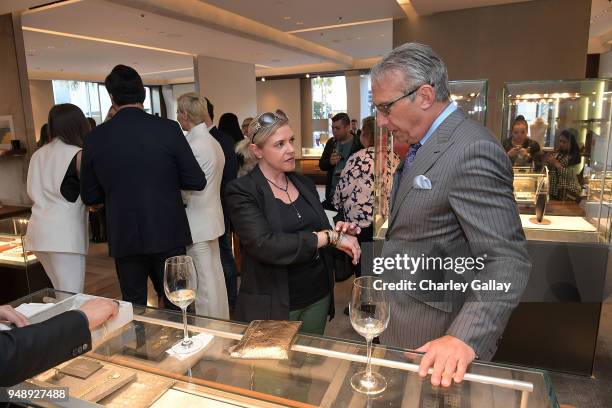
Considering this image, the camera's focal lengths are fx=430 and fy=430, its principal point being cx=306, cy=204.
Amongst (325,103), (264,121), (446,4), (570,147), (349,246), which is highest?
(446,4)

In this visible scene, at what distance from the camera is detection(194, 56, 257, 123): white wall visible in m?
9.69

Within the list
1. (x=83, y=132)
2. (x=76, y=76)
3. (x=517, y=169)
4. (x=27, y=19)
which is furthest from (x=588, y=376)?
(x=76, y=76)

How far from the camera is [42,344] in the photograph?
2.93 feet

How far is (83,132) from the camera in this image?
8.18 feet

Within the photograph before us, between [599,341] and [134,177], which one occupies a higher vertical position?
[134,177]

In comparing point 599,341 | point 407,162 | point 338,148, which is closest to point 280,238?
point 407,162

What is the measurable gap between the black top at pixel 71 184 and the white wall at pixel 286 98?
11400mm

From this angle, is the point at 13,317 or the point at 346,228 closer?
the point at 13,317

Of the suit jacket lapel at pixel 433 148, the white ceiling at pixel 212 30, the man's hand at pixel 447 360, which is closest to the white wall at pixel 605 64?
the white ceiling at pixel 212 30

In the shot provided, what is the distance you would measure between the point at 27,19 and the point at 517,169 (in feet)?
21.1

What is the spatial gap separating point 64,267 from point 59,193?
0.45 meters

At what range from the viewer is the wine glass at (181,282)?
1.17m

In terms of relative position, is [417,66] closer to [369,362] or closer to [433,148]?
[433,148]

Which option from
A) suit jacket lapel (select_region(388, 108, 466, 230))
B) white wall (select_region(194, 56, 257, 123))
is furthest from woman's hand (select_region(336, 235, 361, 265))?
white wall (select_region(194, 56, 257, 123))
